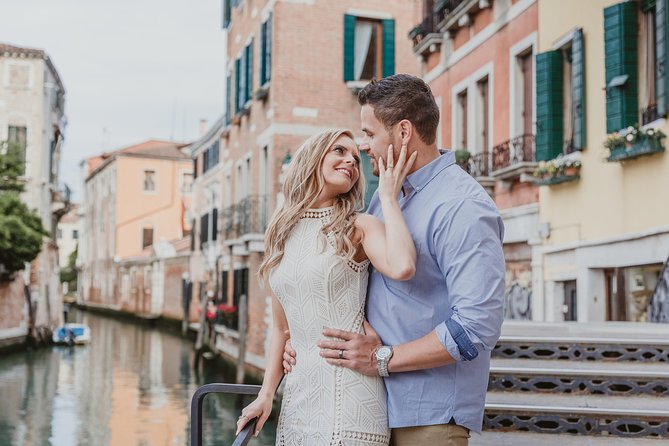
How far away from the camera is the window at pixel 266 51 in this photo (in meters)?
17.8

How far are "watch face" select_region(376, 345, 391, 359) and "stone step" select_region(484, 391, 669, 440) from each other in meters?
1.40

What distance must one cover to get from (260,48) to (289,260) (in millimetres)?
17188

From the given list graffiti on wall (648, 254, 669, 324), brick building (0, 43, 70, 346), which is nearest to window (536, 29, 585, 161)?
graffiti on wall (648, 254, 669, 324)

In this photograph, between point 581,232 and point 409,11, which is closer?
point 581,232

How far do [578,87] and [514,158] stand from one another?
1493mm

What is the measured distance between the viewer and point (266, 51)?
18141 millimetres

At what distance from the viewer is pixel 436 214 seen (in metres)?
1.99

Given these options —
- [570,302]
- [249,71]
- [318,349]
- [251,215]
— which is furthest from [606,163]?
[249,71]

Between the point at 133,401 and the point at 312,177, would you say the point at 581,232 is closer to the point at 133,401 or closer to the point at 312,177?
the point at 312,177

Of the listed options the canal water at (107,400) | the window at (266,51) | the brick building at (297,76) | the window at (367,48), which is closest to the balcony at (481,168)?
the canal water at (107,400)

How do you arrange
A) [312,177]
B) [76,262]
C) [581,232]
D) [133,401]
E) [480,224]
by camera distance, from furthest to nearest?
[76,262] < [133,401] < [581,232] < [312,177] < [480,224]

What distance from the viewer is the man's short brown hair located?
2.01m

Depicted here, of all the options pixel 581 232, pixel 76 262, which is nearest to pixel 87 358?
pixel 581 232

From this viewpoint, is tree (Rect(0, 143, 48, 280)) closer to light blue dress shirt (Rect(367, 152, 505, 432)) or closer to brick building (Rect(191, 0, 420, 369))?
brick building (Rect(191, 0, 420, 369))
